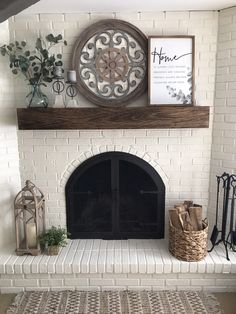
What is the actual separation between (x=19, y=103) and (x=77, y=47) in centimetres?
64

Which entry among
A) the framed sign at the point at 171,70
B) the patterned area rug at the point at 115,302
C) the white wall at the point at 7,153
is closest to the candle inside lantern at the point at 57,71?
the white wall at the point at 7,153

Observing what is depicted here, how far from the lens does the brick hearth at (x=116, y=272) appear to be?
211 cm

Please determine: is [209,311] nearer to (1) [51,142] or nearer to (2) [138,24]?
(1) [51,142]

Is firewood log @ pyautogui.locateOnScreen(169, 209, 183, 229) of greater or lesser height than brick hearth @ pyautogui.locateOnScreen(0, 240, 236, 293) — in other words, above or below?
above

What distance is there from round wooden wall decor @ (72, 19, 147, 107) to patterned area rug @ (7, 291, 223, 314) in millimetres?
1435

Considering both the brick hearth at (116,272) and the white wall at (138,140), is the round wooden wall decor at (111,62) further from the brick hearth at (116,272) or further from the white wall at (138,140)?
the brick hearth at (116,272)

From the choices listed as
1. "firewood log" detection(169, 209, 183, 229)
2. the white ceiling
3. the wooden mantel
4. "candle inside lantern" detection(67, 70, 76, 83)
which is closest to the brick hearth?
"firewood log" detection(169, 209, 183, 229)

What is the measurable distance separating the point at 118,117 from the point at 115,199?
0.71 meters

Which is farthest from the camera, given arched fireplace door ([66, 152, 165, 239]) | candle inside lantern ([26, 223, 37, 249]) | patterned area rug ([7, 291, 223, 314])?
arched fireplace door ([66, 152, 165, 239])

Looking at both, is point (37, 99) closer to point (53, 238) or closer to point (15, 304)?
point (53, 238)

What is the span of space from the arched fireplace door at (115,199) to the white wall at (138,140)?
0.08 meters

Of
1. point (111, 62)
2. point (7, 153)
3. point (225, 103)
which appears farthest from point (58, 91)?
point (225, 103)

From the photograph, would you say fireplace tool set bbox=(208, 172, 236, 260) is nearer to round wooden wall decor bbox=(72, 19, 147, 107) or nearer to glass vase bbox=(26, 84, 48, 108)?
round wooden wall decor bbox=(72, 19, 147, 107)

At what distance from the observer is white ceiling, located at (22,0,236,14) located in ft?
6.46
